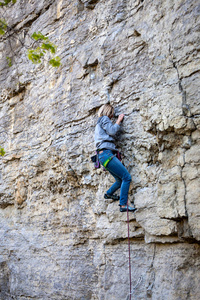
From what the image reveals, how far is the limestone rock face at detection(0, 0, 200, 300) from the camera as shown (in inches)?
181

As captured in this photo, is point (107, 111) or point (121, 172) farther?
point (107, 111)

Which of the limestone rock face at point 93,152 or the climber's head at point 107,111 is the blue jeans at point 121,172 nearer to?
the limestone rock face at point 93,152

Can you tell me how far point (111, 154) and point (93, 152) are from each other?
41.6 inches

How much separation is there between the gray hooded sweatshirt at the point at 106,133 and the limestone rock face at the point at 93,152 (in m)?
0.31

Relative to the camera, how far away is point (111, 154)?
5332mm

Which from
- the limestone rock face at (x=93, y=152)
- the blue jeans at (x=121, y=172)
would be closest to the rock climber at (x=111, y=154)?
the blue jeans at (x=121, y=172)

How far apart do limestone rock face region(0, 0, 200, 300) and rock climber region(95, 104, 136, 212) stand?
0.24 m

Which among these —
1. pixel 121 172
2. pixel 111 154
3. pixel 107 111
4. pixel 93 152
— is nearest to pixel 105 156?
pixel 111 154

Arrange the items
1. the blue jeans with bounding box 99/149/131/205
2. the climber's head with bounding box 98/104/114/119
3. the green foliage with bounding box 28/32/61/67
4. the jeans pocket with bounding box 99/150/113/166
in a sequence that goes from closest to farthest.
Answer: the green foliage with bounding box 28/32/61/67 → the blue jeans with bounding box 99/149/131/205 → the jeans pocket with bounding box 99/150/113/166 → the climber's head with bounding box 98/104/114/119

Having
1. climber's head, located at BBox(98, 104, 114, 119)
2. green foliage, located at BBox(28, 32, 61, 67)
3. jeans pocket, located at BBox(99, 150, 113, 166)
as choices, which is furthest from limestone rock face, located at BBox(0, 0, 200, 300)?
green foliage, located at BBox(28, 32, 61, 67)

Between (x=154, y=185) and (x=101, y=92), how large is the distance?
7.24ft

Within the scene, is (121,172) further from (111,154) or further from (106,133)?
(106,133)

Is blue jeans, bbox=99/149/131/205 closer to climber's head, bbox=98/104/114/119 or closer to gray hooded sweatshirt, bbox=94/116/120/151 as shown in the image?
gray hooded sweatshirt, bbox=94/116/120/151

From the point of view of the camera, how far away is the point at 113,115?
19.0 ft
